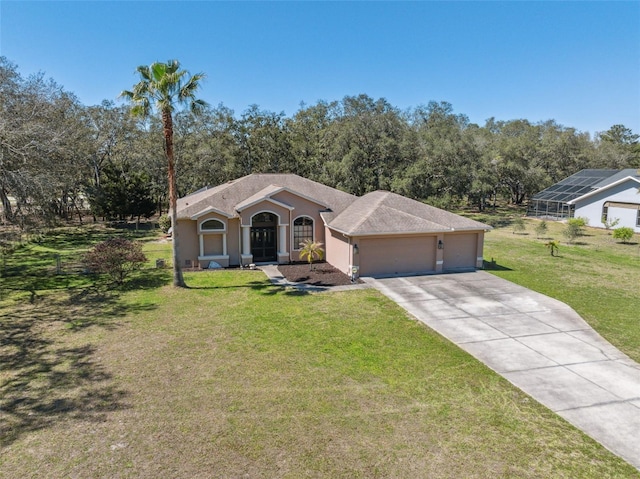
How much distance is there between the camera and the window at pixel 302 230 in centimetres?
2342

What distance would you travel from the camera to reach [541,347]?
12.2m

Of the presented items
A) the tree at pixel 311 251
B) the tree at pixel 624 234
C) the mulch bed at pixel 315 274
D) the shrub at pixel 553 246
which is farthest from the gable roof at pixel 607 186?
the mulch bed at pixel 315 274

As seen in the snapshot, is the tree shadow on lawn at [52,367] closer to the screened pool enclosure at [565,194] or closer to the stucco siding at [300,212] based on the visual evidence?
the stucco siding at [300,212]

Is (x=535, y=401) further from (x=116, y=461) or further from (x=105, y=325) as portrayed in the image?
(x=105, y=325)

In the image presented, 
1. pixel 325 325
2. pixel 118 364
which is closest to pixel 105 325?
pixel 118 364

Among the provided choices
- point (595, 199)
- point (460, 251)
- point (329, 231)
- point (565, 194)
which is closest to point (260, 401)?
point (329, 231)

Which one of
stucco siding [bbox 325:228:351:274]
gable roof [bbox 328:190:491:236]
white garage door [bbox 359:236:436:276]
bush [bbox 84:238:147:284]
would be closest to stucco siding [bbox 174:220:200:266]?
bush [bbox 84:238:147:284]

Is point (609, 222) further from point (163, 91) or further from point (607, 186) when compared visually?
point (163, 91)

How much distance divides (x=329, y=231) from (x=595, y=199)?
99.4ft

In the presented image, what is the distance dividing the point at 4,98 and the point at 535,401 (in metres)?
26.9

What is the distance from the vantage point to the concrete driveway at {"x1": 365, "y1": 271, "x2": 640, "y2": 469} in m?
8.79

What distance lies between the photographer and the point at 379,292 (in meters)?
17.7

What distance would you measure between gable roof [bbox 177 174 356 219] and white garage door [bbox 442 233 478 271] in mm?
6399

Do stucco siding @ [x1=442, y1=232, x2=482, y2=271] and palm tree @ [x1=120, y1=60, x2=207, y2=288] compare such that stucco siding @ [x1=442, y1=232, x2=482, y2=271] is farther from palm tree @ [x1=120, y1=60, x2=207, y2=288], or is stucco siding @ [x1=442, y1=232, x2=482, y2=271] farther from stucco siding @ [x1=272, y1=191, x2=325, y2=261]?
palm tree @ [x1=120, y1=60, x2=207, y2=288]
